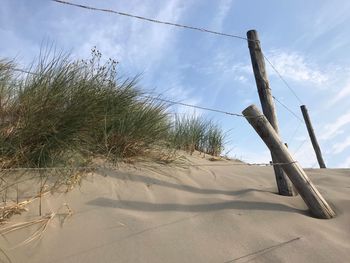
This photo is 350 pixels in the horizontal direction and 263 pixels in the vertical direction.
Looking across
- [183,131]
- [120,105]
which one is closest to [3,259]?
[120,105]

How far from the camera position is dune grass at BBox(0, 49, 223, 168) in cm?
418

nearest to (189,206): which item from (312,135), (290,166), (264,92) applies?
(290,166)

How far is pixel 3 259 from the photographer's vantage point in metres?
3.06

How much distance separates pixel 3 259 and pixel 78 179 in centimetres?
119

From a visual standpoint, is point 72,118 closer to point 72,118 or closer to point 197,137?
point 72,118

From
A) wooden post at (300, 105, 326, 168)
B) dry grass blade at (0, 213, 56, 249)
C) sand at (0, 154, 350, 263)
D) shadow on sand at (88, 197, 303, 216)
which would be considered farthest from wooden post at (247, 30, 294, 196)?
wooden post at (300, 105, 326, 168)

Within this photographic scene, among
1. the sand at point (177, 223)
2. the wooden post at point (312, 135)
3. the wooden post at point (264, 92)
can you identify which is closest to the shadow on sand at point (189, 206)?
the sand at point (177, 223)

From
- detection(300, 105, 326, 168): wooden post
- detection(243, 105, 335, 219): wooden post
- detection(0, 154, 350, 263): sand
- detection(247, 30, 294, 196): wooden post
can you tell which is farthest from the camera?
detection(300, 105, 326, 168): wooden post

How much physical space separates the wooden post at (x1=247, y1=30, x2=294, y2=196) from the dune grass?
118 centimetres

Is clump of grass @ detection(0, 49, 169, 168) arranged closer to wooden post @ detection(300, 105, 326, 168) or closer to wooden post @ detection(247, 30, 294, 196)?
wooden post @ detection(247, 30, 294, 196)

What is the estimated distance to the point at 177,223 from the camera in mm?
3762

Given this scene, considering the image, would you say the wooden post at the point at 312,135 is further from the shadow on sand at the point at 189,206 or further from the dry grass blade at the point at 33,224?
the dry grass blade at the point at 33,224

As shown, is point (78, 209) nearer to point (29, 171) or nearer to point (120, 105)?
point (29, 171)

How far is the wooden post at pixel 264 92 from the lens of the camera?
4664mm
